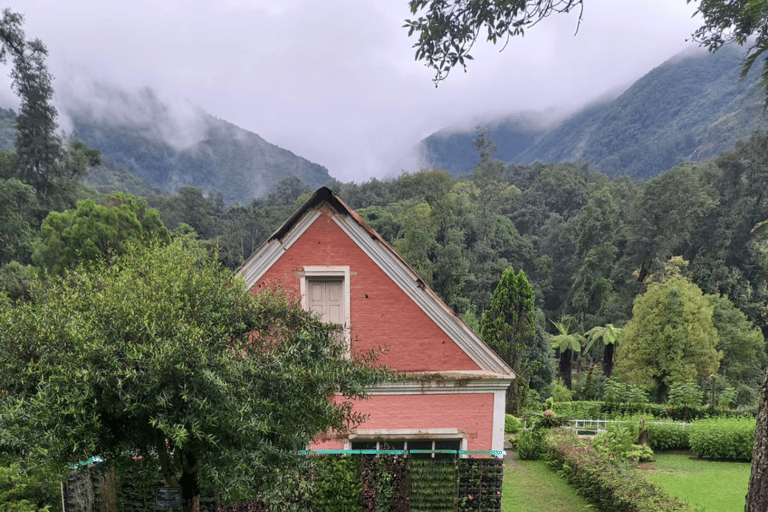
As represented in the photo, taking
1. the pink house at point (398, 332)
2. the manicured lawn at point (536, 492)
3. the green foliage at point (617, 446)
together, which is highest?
the pink house at point (398, 332)

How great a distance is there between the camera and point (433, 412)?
291 inches

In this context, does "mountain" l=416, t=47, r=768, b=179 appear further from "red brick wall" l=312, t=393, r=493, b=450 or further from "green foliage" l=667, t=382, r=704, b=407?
"red brick wall" l=312, t=393, r=493, b=450

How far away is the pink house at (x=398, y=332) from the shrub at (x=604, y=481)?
322 cm

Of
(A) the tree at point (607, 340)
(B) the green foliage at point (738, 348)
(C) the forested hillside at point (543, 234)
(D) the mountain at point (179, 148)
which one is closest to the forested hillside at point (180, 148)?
(D) the mountain at point (179, 148)

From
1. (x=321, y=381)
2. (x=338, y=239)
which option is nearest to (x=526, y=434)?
(x=338, y=239)

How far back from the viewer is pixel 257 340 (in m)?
4.57

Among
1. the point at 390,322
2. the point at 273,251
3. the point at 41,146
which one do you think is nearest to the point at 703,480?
the point at 390,322

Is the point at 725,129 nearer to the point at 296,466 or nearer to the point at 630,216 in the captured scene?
the point at 630,216

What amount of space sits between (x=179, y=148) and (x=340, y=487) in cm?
16972

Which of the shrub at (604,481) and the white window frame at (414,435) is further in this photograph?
the shrub at (604,481)

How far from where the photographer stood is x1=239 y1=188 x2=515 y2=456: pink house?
727 centimetres

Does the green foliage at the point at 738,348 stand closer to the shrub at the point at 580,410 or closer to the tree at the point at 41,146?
the shrub at the point at 580,410

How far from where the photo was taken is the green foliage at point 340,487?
757cm

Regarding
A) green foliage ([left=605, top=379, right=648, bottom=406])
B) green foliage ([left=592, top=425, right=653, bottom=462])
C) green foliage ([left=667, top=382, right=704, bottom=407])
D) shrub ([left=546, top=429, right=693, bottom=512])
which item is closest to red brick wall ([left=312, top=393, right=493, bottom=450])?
shrub ([left=546, top=429, right=693, bottom=512])
